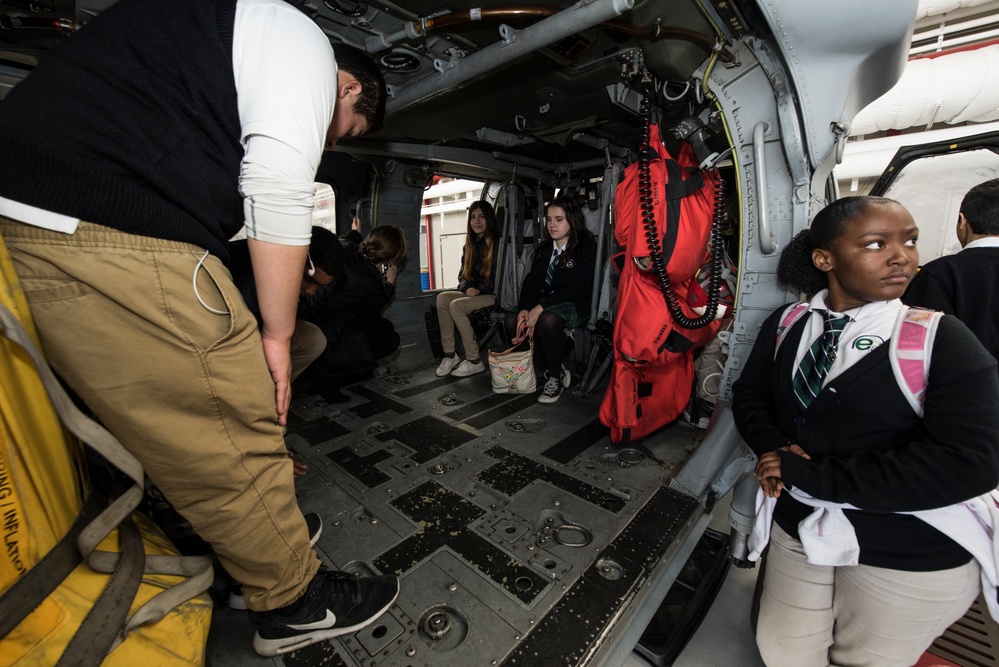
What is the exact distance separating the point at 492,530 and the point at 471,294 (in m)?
3.21

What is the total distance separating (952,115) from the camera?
5145 millimetres

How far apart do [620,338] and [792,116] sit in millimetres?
1395

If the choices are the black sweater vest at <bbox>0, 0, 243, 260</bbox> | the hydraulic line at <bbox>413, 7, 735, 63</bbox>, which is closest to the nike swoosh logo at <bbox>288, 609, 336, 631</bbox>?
the black sweater vest at <bbox>0, 0, 243, 260</bbox>

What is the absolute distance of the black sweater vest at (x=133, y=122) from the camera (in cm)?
85

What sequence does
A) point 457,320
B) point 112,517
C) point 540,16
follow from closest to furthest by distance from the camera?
point 112,517 < point 540,16 < point 457,320

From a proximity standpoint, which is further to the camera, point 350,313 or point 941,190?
point 941,190

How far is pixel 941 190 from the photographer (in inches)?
194

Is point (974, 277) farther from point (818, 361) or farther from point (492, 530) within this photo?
point (492, 530)

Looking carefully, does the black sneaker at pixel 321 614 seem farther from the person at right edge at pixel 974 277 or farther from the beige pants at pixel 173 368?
the person at right edge at pixel 974 277

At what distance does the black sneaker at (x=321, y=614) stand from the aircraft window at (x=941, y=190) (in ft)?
21.5

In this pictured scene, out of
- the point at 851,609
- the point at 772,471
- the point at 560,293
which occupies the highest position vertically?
the point at 560,293

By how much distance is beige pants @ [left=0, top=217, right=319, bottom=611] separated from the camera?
901 millimetres

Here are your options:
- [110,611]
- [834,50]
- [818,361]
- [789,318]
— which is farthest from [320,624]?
[834,50]

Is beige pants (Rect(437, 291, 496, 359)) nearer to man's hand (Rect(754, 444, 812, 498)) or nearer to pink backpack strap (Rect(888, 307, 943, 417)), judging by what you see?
A: man's hand (Rect(754, 444, 812, 498))
